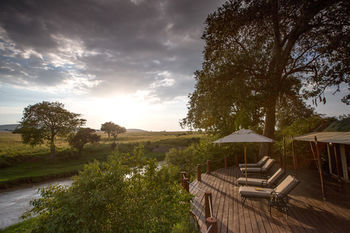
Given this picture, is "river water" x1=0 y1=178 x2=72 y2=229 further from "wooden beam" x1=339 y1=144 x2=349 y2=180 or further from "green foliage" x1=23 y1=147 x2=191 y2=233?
"wooden beam" x1=339 y1=144 x2=349 y2=180

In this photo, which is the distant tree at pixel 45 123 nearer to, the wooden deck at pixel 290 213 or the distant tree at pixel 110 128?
the distant tree at pixel 110 128

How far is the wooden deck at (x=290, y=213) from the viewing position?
15.2 feet

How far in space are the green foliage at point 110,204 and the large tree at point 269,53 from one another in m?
10.1

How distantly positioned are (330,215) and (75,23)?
53.2 ft

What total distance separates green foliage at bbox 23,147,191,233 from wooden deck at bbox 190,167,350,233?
4.32 ft

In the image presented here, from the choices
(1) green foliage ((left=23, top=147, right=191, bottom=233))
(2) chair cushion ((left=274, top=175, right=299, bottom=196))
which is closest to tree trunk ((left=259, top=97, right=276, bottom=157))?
(2) chair cushion ((left=274, top=175, right=299, bottom=196))

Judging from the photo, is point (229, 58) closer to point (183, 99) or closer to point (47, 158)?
point (183, 99)

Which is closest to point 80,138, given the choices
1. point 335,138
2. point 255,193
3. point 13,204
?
point 13,204

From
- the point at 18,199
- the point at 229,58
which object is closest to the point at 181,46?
the point at 229,58

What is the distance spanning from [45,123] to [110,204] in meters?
33.6

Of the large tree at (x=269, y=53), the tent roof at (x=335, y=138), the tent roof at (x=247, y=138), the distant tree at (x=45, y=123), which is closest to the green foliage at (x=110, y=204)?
the tent roof at (x=247, y=138)

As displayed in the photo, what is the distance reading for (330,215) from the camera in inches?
206

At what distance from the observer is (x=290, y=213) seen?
18.0 feet

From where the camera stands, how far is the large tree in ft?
34.0
